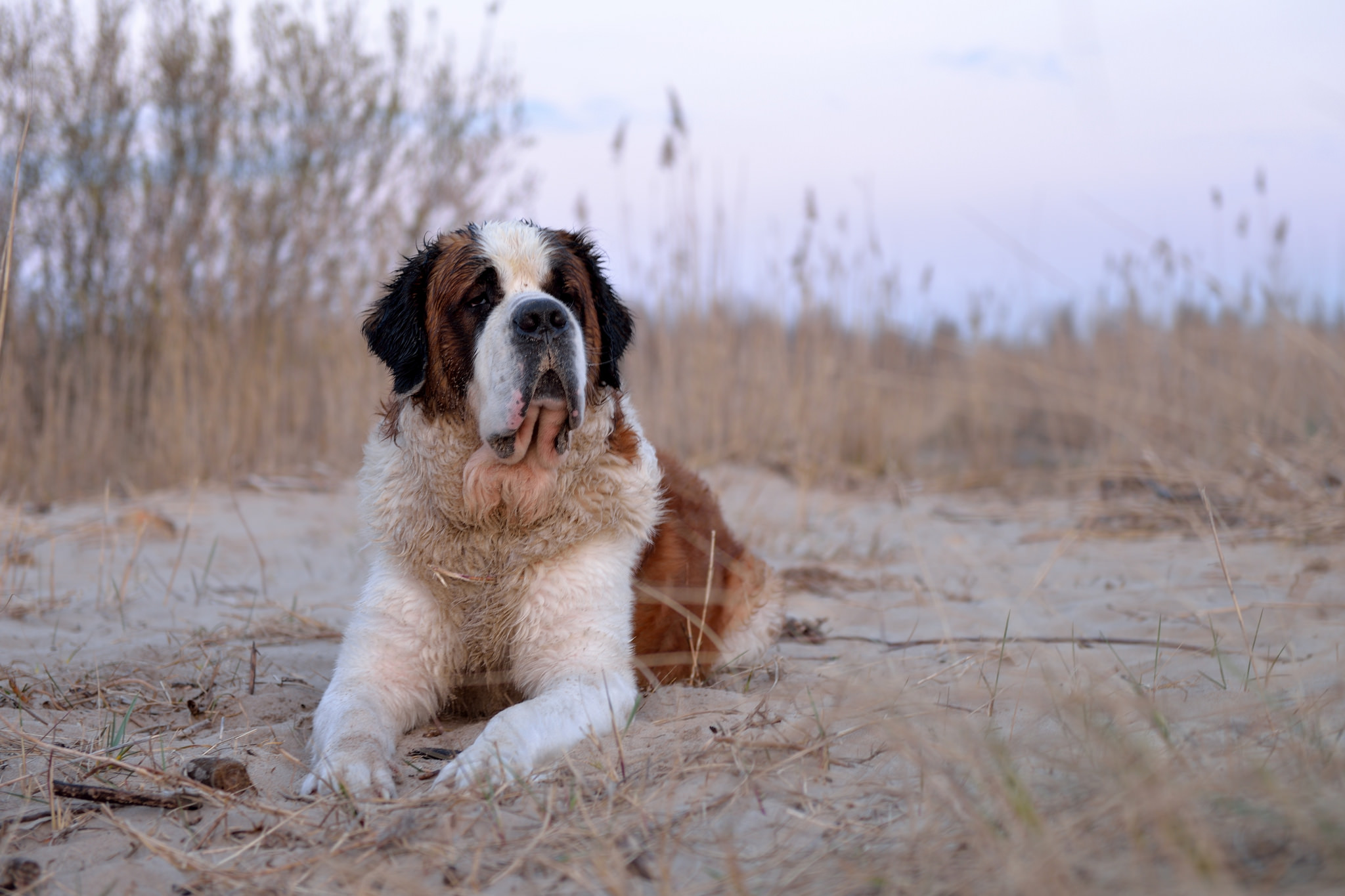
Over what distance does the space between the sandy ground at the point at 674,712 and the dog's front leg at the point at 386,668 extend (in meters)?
0.09

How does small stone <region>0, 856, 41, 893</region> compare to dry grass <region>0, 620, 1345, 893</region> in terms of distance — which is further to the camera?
small stone <region>0, 856, 41, 893</region>

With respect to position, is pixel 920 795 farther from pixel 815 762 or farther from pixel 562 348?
pixel 562 348

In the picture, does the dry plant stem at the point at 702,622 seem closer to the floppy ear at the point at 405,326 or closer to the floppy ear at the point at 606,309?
the floppy ear at the point at 606,309

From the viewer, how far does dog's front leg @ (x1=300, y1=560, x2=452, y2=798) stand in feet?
7.43

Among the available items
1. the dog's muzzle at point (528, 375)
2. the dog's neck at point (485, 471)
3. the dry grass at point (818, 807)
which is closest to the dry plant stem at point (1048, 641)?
the dry grass at point (818, 807)

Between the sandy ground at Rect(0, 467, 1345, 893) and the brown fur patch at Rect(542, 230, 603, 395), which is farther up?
the brown fur patch at Rect(542, 230, 603, 395)

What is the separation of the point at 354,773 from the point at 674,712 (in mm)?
841

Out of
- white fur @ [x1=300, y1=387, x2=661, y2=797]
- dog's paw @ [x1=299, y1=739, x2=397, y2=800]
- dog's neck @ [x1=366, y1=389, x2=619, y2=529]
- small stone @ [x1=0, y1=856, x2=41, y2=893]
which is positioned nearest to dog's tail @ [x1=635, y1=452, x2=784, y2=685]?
white fur @ [x1=300, y1=387, x2=661, y2=797]

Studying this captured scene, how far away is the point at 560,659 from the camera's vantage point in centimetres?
254

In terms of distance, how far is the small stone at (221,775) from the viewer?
6.66 feet

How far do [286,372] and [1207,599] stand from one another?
21.3 feet

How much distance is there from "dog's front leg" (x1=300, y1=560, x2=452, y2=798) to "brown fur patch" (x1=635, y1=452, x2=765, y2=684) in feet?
1.88

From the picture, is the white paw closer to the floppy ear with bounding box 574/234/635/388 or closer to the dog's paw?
the dog's paw

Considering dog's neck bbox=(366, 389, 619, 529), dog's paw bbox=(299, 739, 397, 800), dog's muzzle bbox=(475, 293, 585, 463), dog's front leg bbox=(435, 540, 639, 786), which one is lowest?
dog's paw bbox=(299, 739, 397, 800)
